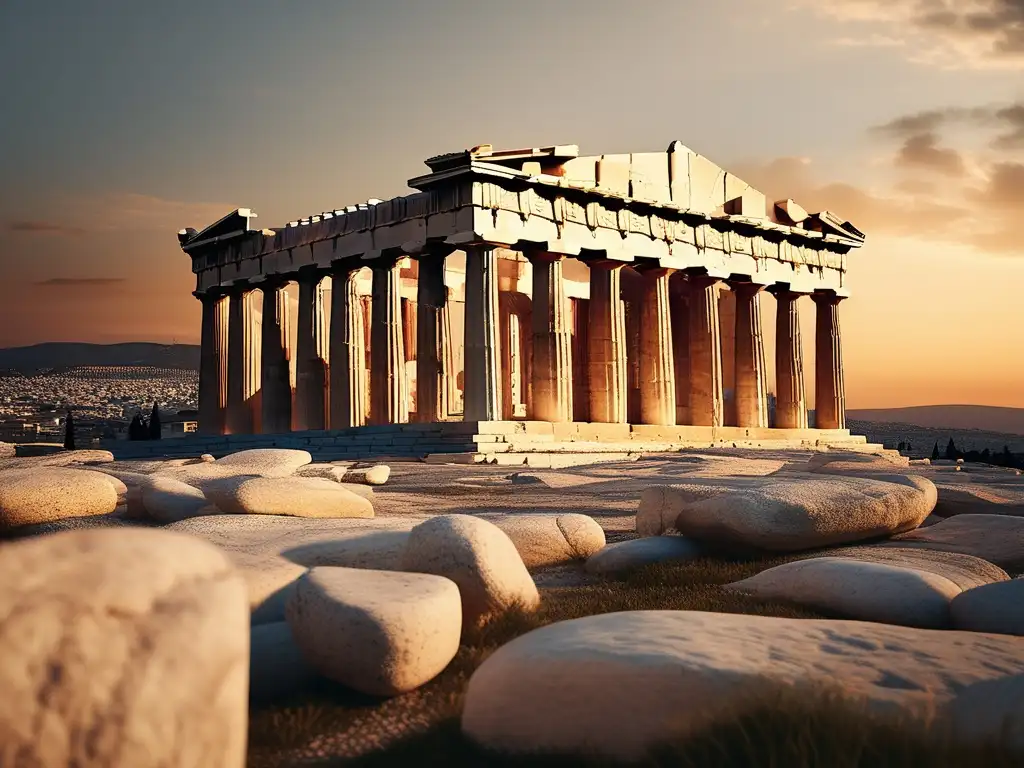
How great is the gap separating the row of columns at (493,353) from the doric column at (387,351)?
3 centimetres

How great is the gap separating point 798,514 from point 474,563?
11.9 feet

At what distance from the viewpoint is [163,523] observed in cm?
936

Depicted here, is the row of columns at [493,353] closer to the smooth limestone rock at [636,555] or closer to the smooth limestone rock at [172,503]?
the smooth limestone rock at [172,503]

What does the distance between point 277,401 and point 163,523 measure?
2482 cm

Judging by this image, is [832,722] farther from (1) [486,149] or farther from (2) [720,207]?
(2) [720,207]

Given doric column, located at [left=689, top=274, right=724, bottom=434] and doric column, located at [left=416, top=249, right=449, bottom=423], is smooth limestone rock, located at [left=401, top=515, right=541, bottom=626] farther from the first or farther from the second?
doric column, located at [left=689, top=274, right=724, bottom=434]

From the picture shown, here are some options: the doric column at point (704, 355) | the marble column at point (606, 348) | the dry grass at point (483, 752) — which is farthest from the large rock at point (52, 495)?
the doric column at point (704, 355)

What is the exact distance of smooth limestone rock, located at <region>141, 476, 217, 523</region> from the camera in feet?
30.4

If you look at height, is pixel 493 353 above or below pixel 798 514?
above

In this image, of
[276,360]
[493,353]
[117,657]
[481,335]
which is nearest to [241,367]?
[276,360]

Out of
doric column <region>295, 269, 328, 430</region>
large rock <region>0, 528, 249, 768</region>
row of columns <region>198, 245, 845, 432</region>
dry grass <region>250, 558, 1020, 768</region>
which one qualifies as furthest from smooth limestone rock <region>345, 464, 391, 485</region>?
doric column <region>295, 269, 328, 430</region>

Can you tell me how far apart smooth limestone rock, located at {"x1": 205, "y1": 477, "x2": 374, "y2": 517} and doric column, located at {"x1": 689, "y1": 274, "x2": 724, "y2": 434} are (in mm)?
25255

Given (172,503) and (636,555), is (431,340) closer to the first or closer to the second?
(172,503)

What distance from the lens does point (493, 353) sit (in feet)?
89.6
